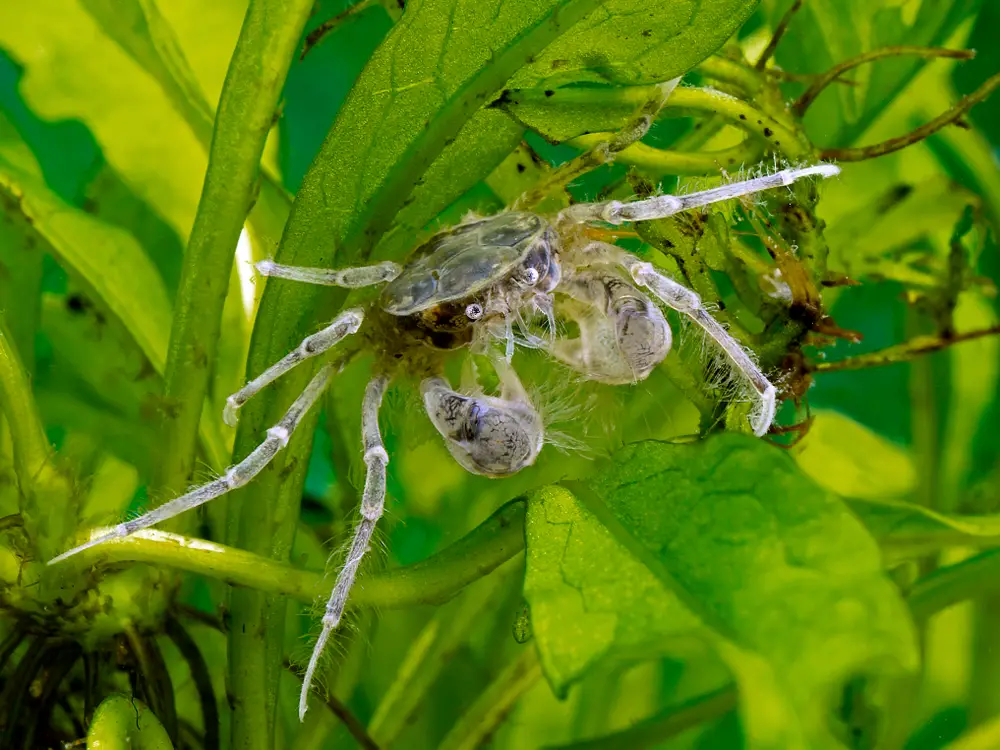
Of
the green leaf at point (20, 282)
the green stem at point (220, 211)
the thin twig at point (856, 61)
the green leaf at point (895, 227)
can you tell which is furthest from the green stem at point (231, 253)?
the green leaf at point (895, 227)


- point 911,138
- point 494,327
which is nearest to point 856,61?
point 911,138

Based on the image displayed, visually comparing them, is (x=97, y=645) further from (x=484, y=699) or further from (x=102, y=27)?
(x=102, y=27)

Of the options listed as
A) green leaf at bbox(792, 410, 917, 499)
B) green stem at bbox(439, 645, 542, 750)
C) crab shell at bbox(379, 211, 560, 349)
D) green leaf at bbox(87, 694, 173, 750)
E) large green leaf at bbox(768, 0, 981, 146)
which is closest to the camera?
green leaf at bbox(87, 694, 173, 750)

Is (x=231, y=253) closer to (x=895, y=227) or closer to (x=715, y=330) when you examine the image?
(x=715, y=330)

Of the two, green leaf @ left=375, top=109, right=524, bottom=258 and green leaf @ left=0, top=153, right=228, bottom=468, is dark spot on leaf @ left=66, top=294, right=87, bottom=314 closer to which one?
green leaf @ left=0, top=153, right=228, bottom=468

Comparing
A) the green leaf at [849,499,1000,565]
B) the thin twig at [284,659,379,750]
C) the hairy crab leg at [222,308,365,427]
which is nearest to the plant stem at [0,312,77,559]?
the hairy crab leg at [222,308,365,427]

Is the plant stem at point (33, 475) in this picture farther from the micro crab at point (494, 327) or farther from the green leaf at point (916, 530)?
the green leaf at point (916, 530)
